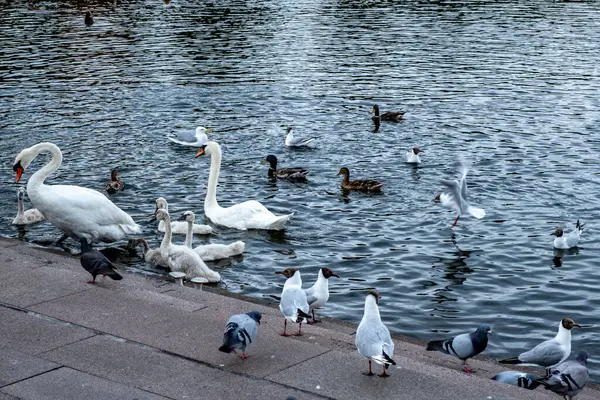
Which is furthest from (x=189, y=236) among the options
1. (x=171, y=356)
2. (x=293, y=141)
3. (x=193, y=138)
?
(x=193, y=138)

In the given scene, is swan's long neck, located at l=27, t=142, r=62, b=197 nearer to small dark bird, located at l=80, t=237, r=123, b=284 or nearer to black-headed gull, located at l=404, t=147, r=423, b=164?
small dark bird, located at l=80, t=237, r=123, b=284

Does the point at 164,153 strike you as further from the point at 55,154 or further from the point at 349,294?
the point at 349,294

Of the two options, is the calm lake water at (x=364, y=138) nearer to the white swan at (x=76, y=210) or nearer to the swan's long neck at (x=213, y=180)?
the swan's long neck at (x=213, y=180)

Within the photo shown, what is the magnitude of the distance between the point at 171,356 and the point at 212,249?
216 inches

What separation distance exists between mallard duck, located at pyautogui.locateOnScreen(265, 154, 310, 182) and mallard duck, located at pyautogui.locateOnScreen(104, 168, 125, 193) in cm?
303

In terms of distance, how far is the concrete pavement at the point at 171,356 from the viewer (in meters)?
8.13

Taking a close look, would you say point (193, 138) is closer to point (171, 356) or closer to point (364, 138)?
point (364, 138)

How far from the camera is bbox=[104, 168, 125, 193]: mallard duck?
57.9 ft

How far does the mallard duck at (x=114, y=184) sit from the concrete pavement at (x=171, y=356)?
6164 millimetres

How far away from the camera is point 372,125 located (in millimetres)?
23062

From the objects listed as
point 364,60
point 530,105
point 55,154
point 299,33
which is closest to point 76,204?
point 55,154

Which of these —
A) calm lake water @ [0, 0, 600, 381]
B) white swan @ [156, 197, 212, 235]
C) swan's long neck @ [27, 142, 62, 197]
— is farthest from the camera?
white swan @ [156, 197, 212, 235]

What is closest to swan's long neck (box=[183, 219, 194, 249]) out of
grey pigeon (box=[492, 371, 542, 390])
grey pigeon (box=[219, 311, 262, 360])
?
grey pigeon (box=[219, 311, 262, 360])

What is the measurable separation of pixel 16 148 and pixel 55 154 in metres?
6.00
